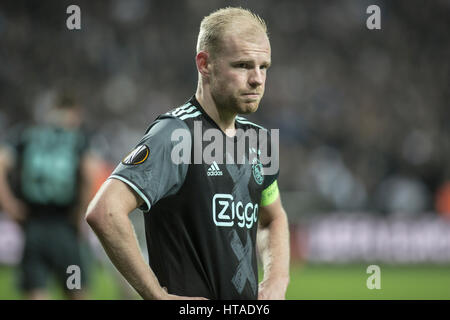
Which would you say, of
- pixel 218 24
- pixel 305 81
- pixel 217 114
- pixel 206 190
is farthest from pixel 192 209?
pixel 305 81

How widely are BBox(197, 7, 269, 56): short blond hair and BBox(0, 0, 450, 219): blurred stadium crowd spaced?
10678 millimetres

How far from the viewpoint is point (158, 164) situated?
2857 mm

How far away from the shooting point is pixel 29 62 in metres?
17.0

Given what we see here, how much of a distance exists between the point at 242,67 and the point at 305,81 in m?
15.6

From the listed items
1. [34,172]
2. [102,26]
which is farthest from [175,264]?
[102,26]

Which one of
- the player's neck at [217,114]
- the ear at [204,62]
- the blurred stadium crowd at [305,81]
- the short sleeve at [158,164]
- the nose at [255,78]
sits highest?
the blurred stadium crowd at [305,81]

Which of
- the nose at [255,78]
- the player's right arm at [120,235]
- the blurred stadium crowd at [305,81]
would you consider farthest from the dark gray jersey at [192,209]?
the blurred stadium crowd at [305,81]

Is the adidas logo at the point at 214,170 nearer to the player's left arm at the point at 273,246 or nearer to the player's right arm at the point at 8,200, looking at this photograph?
the player's left arm at the point at 273,246

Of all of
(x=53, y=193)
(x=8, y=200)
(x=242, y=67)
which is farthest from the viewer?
(x=8, y=200)

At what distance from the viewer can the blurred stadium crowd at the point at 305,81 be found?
597 inches

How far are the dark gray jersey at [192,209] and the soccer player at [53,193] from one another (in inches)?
149

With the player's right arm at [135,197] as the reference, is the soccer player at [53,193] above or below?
above

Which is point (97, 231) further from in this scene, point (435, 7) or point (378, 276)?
point (435, 7)

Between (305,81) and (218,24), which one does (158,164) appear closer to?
(218,24)
